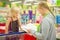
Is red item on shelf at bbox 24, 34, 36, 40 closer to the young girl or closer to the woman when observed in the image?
the woman

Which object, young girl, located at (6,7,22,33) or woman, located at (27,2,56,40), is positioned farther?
woman, located at (27,2,56,40)

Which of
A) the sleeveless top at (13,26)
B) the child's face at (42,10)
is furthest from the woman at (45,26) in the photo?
the sleeveless top at (13,26)

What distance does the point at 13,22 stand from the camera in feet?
6.40

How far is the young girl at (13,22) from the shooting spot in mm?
1920

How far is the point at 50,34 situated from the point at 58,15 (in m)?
0.39

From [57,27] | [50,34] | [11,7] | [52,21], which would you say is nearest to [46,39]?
[50,34]

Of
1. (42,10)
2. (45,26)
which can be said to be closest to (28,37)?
(45,26)

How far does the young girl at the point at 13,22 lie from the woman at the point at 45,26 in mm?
182

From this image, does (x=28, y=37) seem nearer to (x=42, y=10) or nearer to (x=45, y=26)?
(x=45, y=26)

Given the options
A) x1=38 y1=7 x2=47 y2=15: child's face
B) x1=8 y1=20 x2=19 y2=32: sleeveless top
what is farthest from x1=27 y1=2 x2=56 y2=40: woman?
x1=8 y1=20 x2=19 y2=32: sleeveless top

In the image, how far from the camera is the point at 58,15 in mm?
2418

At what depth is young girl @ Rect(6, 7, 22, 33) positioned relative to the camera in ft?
6.30

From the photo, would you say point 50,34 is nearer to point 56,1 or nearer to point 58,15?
point 58,15

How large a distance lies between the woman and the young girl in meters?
0.18
